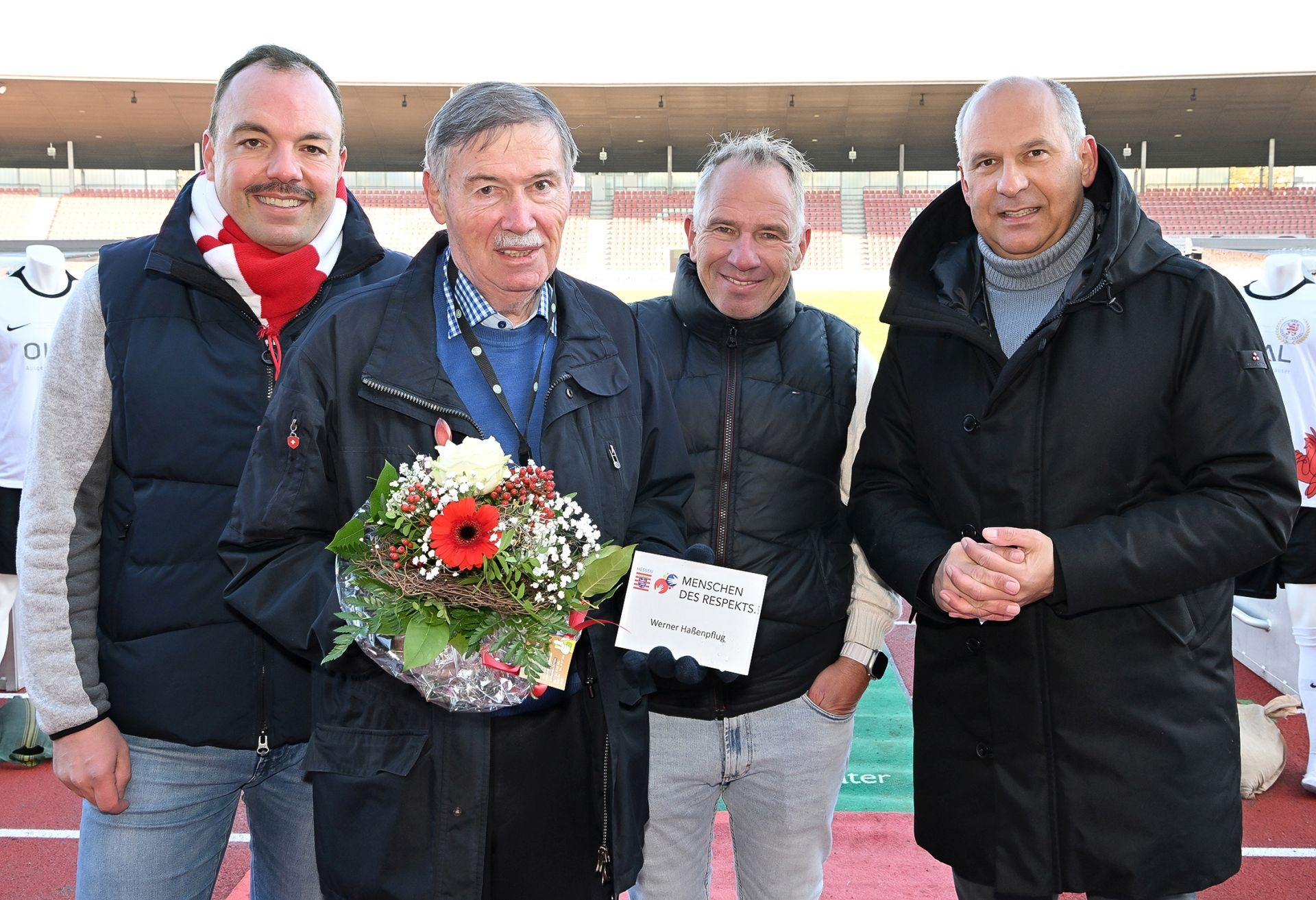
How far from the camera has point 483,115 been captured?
1760 millimetres

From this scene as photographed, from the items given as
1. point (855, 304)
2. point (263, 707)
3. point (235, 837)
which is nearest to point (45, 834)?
point (235, 837)

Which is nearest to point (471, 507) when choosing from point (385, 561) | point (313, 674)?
point (385, 561)

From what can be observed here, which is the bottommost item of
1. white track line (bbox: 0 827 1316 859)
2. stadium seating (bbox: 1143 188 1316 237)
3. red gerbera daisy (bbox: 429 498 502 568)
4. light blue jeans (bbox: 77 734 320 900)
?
white track line (bbox: 0 827 1316 859)

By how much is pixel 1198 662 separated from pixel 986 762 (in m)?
0.44

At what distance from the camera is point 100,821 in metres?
1.91

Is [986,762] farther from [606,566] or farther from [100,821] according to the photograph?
[100,821]

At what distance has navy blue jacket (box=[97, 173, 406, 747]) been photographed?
1897 millimetres

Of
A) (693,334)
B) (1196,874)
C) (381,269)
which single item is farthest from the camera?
(693,334)

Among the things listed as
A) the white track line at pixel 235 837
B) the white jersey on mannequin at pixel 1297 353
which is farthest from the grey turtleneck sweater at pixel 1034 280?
the white jersey on mannequin at pixel 1297 353

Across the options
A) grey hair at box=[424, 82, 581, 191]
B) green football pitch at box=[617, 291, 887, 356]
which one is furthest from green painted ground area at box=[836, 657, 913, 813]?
green football pitch at box=[617, 291, 887, 356]

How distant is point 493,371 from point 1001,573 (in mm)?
964

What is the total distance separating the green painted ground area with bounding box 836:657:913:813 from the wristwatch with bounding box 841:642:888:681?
1369 mm

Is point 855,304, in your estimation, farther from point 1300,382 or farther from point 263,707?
point 263,707

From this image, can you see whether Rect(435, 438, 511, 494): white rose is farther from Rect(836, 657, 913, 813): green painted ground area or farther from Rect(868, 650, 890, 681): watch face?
Rect(836, 657, 913, 813): green painted ground area
